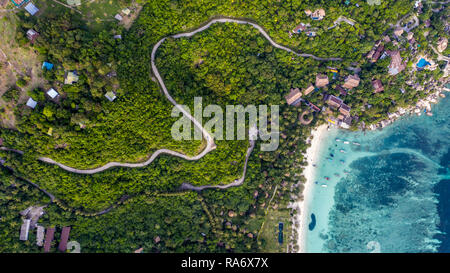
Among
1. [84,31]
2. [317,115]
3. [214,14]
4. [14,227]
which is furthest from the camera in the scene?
[317,115]

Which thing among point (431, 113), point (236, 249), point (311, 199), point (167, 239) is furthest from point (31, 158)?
point (431, 113)

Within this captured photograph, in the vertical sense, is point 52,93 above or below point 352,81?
below

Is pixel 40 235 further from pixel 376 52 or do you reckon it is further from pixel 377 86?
pixel 376 52

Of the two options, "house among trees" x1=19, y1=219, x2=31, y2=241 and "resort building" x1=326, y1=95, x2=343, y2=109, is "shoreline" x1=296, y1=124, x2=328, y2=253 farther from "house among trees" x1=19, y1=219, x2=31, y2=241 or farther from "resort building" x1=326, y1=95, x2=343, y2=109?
"house among trees" x1=19, y1=219, x2=31, y2=241

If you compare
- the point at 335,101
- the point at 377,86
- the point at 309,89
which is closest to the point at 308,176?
the point at 335,101

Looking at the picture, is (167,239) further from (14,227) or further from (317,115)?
(317,115)
